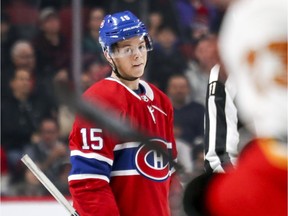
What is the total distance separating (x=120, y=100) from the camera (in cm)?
351

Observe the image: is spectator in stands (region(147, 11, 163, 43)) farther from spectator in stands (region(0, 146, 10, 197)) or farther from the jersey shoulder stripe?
the jersey shoulder stripe

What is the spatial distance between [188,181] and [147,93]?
183 centimetres

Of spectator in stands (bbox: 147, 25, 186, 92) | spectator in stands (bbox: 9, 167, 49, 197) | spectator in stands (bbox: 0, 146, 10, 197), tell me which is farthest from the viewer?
spectator in stands (bbox: 147, 25, 186, 92)

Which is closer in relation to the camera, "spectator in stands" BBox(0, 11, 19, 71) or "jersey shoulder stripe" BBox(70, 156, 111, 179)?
"jersey shoulder stripe" BBox(70, 156, 111, 179)

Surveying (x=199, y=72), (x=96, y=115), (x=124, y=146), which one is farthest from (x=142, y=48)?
(x=199, y=72)

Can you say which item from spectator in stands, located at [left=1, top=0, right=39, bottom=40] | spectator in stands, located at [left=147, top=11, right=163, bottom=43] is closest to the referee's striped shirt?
spectator in stands, located at [left=147, top=11, right=163, bottom=43]

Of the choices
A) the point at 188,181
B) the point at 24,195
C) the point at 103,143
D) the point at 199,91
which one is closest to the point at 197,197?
the point at 188,181

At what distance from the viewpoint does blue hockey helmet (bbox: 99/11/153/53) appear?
367cm

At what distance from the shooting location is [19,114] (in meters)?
5.83

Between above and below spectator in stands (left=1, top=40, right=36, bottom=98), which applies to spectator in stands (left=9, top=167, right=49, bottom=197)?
below

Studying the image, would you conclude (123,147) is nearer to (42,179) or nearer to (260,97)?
(42,179)

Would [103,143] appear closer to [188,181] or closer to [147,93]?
[147,93]

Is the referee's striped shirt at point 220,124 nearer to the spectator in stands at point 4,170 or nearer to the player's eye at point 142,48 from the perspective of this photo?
the player's eye at point 142,48

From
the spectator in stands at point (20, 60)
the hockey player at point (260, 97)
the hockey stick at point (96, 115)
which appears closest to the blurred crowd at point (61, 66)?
the spectator in stands at point (20, 60)
